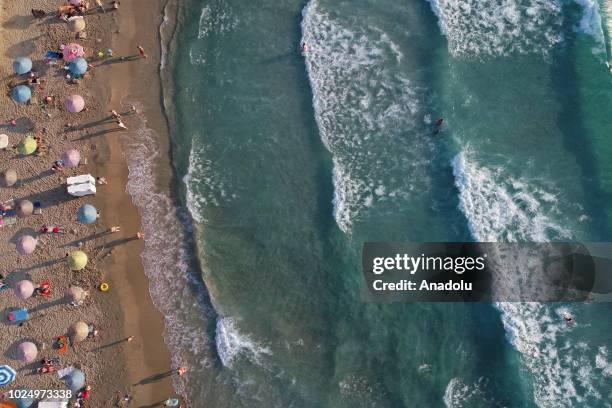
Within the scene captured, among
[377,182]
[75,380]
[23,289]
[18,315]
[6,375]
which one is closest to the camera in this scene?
[75,380]

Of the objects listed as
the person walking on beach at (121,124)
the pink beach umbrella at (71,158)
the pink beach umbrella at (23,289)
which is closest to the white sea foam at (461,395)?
the pink beach umbrella at (23,289)

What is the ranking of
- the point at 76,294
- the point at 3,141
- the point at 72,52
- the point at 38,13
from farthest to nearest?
the point at 38,13, the point at 72,52, the point at 3,141, the point at 76,294

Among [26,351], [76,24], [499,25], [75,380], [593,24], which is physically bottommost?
[75,380]

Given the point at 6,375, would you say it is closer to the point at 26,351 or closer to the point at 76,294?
the point at 26,351

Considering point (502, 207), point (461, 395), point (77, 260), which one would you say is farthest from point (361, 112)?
point (77, 260)

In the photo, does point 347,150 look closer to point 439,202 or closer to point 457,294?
point 439,202

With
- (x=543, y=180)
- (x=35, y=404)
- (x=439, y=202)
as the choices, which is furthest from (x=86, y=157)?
(x=543, y=180)

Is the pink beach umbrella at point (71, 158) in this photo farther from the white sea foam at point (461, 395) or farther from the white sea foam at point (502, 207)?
the white sea foam at point (461, 395)
